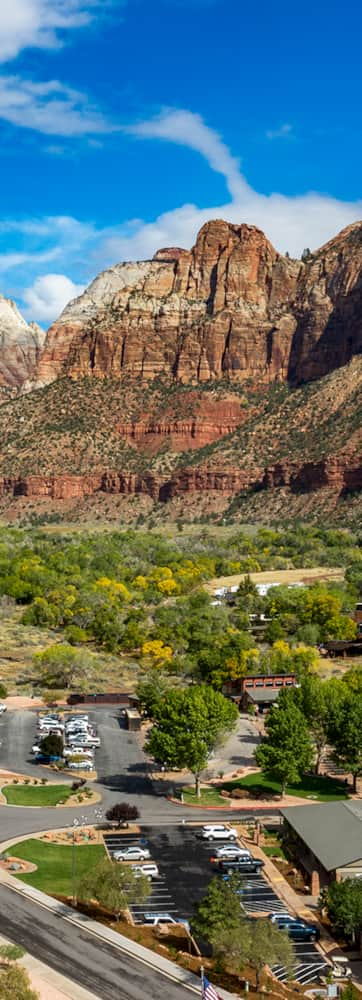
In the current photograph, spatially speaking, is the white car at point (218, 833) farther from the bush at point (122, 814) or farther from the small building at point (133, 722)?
the small building at point (133, 722)

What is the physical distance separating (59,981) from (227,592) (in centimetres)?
7279

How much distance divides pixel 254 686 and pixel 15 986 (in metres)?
40.2

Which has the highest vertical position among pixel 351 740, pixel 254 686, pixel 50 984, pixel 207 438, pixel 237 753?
pixel 207 438

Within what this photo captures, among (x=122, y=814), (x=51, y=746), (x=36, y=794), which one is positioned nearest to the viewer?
(x=122, y=814)

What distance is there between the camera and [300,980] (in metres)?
26.5

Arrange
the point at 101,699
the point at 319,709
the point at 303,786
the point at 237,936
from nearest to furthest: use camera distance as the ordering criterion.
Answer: the point at 237,936 < the point at 303,786 < the point at 319,709 < the point at 101,699

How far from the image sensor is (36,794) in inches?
1665

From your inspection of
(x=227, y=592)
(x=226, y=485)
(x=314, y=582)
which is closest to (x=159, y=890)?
(x=227, y=592)

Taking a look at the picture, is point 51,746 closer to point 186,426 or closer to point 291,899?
point 291,899

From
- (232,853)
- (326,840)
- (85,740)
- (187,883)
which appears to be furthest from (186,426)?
(187,883)

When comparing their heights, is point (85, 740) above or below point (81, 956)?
below

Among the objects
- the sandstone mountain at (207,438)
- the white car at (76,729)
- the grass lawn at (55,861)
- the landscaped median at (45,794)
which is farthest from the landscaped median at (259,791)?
the sandstone mountain at (207,438)

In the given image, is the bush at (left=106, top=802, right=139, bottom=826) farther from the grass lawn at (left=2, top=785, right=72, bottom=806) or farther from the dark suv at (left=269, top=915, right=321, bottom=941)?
the dark suv at (left=269, top=915, right=321, bottom=941)

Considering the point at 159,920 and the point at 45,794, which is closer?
the point at 159,920
